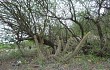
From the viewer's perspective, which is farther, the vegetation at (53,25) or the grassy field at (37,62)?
the vegetation at (53,25)

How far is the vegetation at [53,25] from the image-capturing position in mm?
9938

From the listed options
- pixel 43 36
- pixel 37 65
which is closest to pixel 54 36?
pixel 43 36

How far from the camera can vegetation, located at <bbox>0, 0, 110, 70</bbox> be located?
32.6 ft

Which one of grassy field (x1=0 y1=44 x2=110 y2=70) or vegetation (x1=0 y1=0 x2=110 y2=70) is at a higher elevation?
vegetation (x1=0 y1=0 x2=110 y2=70)

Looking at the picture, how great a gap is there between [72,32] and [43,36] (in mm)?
1233

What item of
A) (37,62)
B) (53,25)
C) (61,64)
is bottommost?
(37,62)

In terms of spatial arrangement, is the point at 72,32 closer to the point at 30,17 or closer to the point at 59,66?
the point at 30,17

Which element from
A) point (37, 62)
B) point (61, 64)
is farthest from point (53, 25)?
point (61, 64)

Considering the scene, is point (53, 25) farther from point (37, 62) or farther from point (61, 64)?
point (61, 64)

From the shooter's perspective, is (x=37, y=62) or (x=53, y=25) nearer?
(x=37, y=62)

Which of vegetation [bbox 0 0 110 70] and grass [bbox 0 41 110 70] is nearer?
grass [bbox 0 41 110 70]

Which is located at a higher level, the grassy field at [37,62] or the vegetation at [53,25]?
the vegetation at [53,25]

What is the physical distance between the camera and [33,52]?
11.4 meters

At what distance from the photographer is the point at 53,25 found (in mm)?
10703
